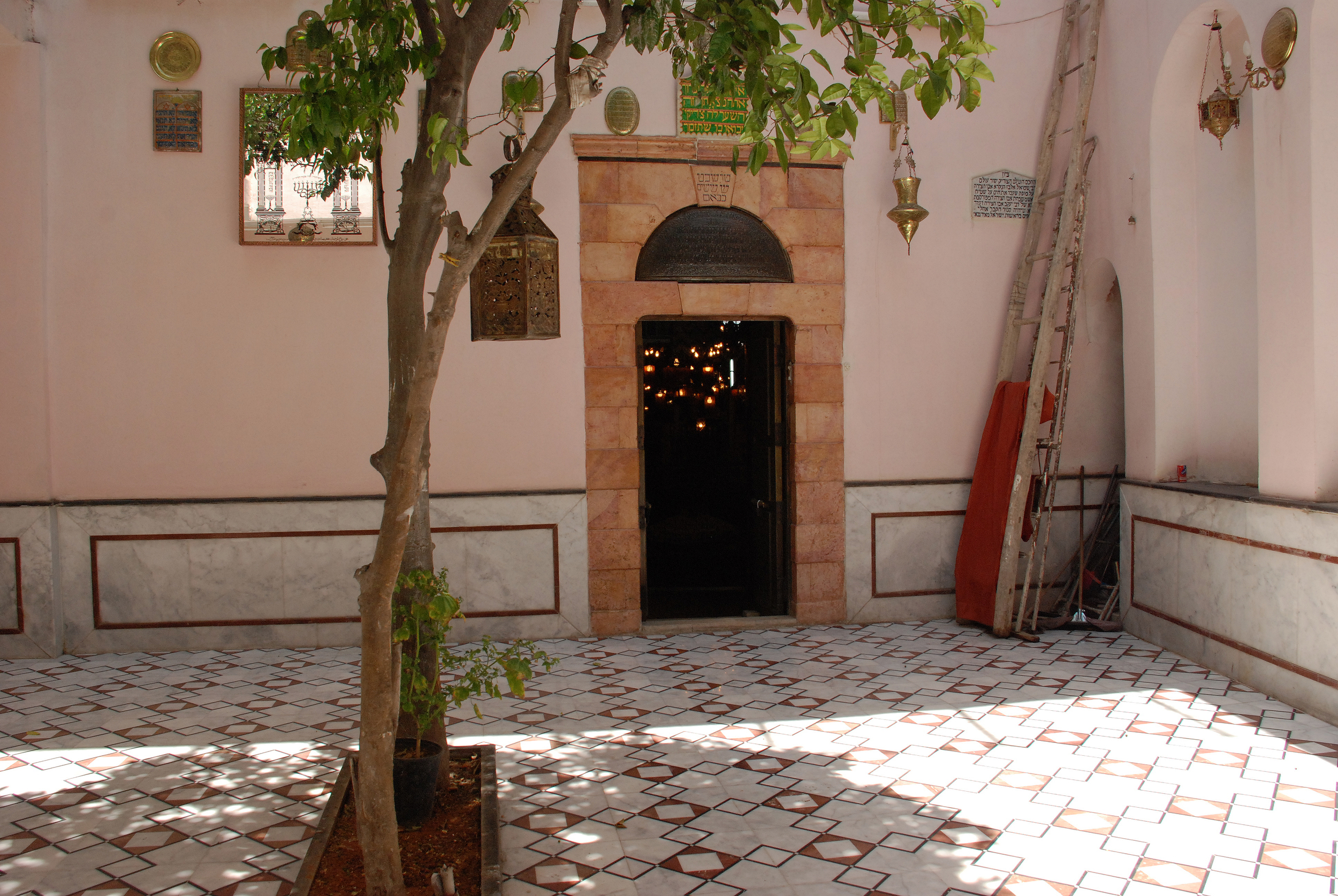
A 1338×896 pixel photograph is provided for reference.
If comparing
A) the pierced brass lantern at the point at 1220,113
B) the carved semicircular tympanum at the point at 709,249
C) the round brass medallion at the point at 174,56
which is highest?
the round brass medallion at the point at 174,56

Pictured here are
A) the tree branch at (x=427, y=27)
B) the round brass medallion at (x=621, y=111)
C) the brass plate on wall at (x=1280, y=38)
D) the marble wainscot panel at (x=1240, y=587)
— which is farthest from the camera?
the round brass medallion at (x=621, y=111)

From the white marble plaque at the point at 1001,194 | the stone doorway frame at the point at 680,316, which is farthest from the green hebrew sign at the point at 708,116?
the white marble plaque at the point at 1001,194

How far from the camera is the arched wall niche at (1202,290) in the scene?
18.7 feet

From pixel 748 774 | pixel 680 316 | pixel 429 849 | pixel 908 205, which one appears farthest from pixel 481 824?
pixel 908 205

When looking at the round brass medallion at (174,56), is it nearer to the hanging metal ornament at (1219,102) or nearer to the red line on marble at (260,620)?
the red line on marble at (260,620)

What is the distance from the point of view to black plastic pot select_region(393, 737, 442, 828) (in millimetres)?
3107

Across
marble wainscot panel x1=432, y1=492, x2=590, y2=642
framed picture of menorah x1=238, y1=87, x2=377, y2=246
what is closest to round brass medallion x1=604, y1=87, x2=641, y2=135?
framed picture of menorah x1=238, y1=87, x2=377, y2=246

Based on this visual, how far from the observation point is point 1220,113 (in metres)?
5.21

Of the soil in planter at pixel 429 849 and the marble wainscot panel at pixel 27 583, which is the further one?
the marble wainscot panel at pixel 27 583

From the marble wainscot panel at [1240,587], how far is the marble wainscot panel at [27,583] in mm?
6440

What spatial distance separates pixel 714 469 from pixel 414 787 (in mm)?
8178

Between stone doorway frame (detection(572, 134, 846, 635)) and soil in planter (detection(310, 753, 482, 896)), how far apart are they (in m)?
2.75

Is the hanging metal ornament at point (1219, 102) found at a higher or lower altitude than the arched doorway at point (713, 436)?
higher

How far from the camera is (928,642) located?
5.88 metres
